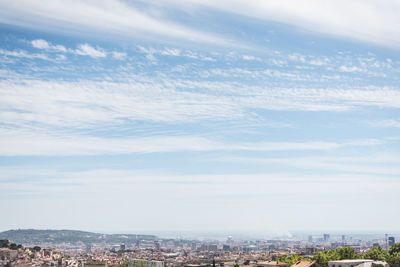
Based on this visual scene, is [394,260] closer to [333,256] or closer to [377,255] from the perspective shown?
[377,255]

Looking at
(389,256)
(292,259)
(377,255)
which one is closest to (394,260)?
(389,256)

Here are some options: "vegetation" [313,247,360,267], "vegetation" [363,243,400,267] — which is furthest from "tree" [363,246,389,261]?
"vegetation" [313,247,360,267]

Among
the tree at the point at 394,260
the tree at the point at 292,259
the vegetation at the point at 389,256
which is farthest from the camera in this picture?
the tree at the point at 292,259

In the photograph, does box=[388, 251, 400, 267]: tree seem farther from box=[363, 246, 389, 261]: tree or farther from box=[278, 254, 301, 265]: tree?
box=[278, 254, 301, 265]: tree

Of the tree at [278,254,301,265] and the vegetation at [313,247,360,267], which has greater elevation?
the vegetation at [313,247,360,267]

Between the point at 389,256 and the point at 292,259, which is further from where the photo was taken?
the point at 292,259

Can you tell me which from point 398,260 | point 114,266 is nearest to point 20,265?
point 114,266

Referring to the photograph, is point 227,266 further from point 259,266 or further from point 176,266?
point 259,266

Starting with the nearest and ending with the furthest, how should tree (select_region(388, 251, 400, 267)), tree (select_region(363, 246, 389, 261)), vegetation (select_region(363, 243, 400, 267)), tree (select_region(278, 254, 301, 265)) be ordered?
tree (select_region(388, 251, 400, 267)), vegetation (select_region(363, 243, 400, 267)), tree (select_region(363, 246, 389, 261)), tree (select_region(278, 254, 301, 265))

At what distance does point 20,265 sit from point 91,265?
14.1 metres

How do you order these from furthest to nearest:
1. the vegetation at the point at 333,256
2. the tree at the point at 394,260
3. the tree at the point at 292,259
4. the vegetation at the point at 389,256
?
1. the tree at the point at 292,259
2. the vegetation at the point at 333,256
3. the vegetation at the point at 389,256
4. the tree at the point at 394,260

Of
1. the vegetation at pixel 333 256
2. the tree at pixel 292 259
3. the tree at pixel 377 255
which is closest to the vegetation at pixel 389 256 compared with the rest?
the tree at pixel 377 255

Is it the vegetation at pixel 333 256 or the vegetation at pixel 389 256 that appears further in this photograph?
the vegetation at pixel 333 256

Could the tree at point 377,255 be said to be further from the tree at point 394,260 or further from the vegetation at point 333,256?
the vegetation at point 333,256
